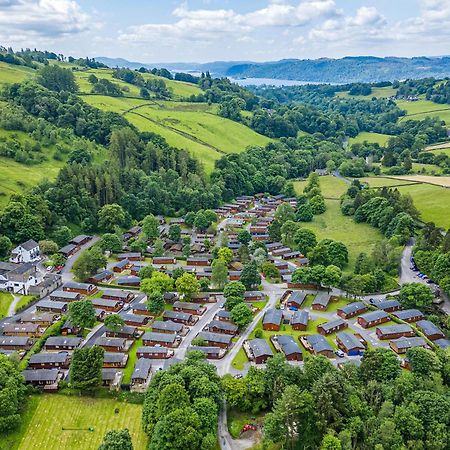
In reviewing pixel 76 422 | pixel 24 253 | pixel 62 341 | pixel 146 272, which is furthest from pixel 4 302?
pixel 76 422

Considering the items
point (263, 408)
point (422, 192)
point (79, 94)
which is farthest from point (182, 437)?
point (79, 94)

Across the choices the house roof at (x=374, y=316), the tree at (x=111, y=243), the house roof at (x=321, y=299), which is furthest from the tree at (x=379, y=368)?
the tree at (x=111, y=243)

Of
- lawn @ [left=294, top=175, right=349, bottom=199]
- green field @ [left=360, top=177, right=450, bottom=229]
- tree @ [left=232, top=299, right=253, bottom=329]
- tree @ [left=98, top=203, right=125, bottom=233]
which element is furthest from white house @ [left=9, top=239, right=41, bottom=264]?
green field @ [left=360, top=177, right=450, bottom=229]

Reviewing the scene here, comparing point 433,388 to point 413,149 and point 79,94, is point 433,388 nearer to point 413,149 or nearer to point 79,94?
point 413,149

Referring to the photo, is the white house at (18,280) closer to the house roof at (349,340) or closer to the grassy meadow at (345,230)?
the house roof at (349,340)

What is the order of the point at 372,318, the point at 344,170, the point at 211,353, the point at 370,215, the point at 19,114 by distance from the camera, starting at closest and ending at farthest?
the point at 211,353, the point at 372,318, the point at 370,215, the point at 19,114, the point at 344,170

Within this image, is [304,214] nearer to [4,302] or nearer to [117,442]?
[4,302]
